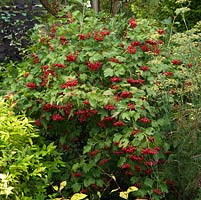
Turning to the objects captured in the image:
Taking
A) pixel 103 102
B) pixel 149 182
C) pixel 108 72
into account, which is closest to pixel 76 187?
pixel 149 182

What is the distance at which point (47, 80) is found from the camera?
12.1 ft

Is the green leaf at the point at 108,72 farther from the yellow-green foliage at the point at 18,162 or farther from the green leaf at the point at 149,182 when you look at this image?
the green leaf at the point at 149,182

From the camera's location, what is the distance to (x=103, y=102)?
10.9ft

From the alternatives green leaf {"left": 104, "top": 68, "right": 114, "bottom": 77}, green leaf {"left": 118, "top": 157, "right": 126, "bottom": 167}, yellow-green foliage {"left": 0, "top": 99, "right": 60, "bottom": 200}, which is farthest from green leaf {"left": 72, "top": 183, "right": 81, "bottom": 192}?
green leaf {"left": 104, "top": 68, "right": 114, "bottom": 77}

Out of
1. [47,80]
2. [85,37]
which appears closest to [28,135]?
[47,80]

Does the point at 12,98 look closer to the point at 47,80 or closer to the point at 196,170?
the point at 47,80

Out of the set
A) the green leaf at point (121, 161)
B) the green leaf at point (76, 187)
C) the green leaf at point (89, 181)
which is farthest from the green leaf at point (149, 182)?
the green leaf at point (76, 187)

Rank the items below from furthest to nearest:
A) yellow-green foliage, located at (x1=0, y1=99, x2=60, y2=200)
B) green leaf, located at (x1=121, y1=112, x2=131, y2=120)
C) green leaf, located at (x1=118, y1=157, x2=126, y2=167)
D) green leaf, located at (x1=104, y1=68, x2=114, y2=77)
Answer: green leaf, located at (x1=104, y1=68, x2=114, y2=77) → green leaf, located at (x1=118, y1=157, x2=126, y2=167) → green leaf, located at (x1=121, y1=112, x2=131, y2=120) → yellow-green foliage, located at (x1=0, y1=99, x2=60, y2=200)

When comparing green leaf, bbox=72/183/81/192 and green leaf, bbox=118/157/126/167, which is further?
green leaf, bbox=72/183/81/192

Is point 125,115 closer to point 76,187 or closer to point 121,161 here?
point 121,161

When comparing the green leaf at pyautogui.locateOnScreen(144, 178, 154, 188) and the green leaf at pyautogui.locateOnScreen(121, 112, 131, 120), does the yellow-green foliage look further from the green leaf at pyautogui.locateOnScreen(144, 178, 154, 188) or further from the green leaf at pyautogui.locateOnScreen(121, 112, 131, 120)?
the green leaf at pyautogui.locateOnScreen(144, 178, 154, 188)

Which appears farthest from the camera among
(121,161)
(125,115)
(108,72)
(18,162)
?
(108,72)

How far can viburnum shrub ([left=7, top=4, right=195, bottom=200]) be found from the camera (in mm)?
3369

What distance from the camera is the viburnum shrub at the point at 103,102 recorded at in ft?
11.1
